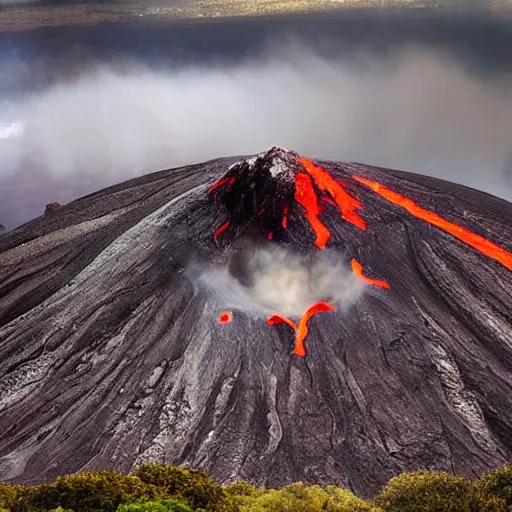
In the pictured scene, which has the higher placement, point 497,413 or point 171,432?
point 497,413

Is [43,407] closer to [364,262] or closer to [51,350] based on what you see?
[51,350]

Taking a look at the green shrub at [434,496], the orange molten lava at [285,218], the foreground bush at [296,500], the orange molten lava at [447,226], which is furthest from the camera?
the orange molten lava at [447,226]

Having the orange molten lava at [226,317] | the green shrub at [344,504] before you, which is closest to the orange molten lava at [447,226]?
the orange molten lava at [226,317]

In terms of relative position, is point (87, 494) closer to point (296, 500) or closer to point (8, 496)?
point (8, 496)

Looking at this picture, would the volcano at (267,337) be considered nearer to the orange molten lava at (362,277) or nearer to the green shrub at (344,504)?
the orange molten lava at (362,277)

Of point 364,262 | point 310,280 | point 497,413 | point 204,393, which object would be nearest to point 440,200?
point 364,262

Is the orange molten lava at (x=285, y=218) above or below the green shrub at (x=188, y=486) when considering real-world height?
above
